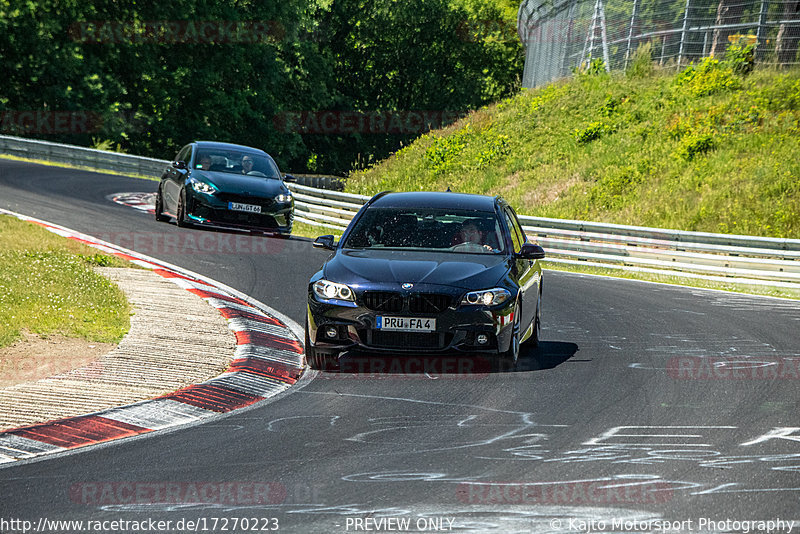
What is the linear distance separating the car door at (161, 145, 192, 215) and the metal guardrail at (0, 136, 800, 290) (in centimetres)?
515

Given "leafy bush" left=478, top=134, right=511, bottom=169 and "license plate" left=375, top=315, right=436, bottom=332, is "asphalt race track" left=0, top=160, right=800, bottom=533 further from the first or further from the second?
"leafy bush" left=478, top=134, right=511, bottom=169

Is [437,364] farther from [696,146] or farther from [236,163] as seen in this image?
[696,146]

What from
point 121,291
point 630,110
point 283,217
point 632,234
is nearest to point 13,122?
point 630,110

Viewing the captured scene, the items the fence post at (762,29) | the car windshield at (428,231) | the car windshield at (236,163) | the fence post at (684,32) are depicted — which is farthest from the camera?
the fence post at (684,32)

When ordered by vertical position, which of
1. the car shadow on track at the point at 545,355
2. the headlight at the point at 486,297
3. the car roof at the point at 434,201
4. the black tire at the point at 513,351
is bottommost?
the car shadow on track at the point at 545,355

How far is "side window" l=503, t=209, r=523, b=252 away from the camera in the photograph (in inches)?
422

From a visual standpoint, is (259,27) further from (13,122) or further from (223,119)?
(13,122)

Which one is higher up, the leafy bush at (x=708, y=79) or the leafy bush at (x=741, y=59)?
the leafy bush at (x=741, y=59)

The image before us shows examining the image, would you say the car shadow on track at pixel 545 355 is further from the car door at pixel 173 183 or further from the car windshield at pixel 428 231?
the car door at pixel 173 183

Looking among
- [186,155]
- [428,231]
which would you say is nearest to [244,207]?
[186,155]

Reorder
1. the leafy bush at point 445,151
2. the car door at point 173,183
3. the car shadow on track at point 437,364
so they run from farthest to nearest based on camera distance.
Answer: the leafy bush at point 445,151 → the car door at point 173,183 → the car shadow on track at point 437,364

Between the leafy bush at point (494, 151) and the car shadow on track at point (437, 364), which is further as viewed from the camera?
the leafy bush at point (494, 151)

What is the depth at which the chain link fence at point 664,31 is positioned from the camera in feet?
103

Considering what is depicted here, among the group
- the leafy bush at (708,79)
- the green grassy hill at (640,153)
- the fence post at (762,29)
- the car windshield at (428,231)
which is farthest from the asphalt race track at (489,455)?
the leafy bush at (708,79)
